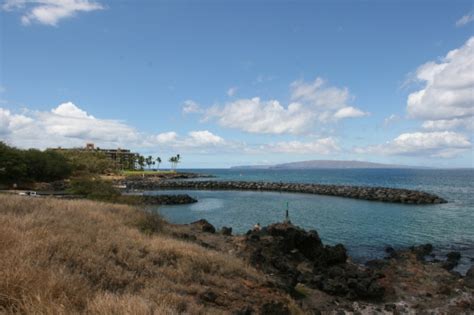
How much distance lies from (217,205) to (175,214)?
11.4m

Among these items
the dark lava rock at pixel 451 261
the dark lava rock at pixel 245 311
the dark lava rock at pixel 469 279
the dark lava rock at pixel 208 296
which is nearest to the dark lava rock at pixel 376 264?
the dark lava rock at pixel 451 261

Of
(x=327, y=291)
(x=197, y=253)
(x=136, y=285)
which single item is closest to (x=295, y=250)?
(x=327, y=291)

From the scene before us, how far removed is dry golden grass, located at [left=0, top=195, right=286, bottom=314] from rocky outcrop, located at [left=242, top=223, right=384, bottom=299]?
11.2 ft

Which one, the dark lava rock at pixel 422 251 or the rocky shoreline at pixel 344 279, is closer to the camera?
the rocky shoreline at pixel 344 279

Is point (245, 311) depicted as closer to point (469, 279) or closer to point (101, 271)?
point (101, 271)

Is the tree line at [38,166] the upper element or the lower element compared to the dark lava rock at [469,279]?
upper

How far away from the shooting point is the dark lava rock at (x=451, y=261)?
20703 millimetres

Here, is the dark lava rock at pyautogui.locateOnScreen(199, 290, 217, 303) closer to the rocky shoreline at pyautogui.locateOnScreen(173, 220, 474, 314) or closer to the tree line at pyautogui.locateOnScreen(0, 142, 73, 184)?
the rocky shoreline at pyautogui.locateOnScreen(173, 220, 474, 314)

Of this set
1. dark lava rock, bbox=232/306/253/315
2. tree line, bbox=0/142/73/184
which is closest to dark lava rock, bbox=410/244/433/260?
dark lava rock, bbox=232/306/253/315

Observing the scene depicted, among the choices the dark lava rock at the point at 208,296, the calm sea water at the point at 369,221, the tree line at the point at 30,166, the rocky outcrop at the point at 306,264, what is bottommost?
the calm sea water at the point at 369,221

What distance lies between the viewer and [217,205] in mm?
54375

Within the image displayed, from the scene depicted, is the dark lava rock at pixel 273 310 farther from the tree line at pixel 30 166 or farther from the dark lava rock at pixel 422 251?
the tree line at pixel 30 166

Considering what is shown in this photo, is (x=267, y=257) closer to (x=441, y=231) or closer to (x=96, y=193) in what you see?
(x=96, y=193)

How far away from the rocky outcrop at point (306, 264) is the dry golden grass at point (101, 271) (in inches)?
134
